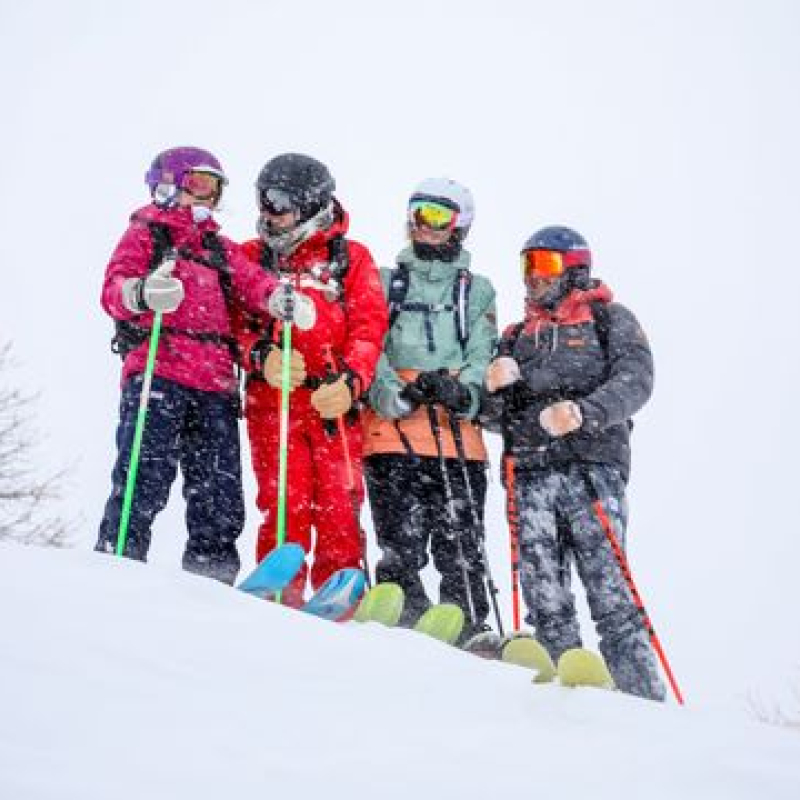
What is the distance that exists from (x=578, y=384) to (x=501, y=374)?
476 mm

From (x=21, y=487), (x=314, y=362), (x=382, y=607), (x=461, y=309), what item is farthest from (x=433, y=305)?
(x=21, y=487)

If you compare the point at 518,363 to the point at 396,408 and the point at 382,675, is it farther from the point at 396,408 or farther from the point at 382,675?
the point at 382,675

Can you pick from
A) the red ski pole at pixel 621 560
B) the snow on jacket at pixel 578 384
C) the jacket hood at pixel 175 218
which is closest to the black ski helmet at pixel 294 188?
the jacket hood at pixel 175 218

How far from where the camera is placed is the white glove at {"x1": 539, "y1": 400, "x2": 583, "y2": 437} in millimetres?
5871

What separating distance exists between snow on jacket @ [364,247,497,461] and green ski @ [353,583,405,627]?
1531 mm

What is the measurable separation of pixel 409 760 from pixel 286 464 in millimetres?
3394

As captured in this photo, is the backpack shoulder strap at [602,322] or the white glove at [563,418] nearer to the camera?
the white glove at [563,418]

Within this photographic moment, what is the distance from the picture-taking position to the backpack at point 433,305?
6.51 metres

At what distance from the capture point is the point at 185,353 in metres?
5.89

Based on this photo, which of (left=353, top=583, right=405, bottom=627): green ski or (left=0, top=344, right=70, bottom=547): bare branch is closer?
(left=353, top=583, right=405, bottom=627): green ski

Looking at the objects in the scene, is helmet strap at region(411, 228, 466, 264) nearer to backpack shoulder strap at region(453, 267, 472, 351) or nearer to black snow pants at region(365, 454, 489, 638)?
backpack shoulder strap at region(453, 267, 472, 351)

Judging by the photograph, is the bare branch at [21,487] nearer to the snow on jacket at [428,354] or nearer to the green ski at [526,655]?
the snow on jacket at [428,354]

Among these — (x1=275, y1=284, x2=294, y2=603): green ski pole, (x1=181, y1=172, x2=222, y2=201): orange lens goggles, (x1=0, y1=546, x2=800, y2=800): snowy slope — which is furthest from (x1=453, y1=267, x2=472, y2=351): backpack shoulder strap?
(x1=0, y1=546, x2=800, y2=800): snowy slope

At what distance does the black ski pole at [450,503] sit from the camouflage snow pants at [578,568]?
33 centimetres
